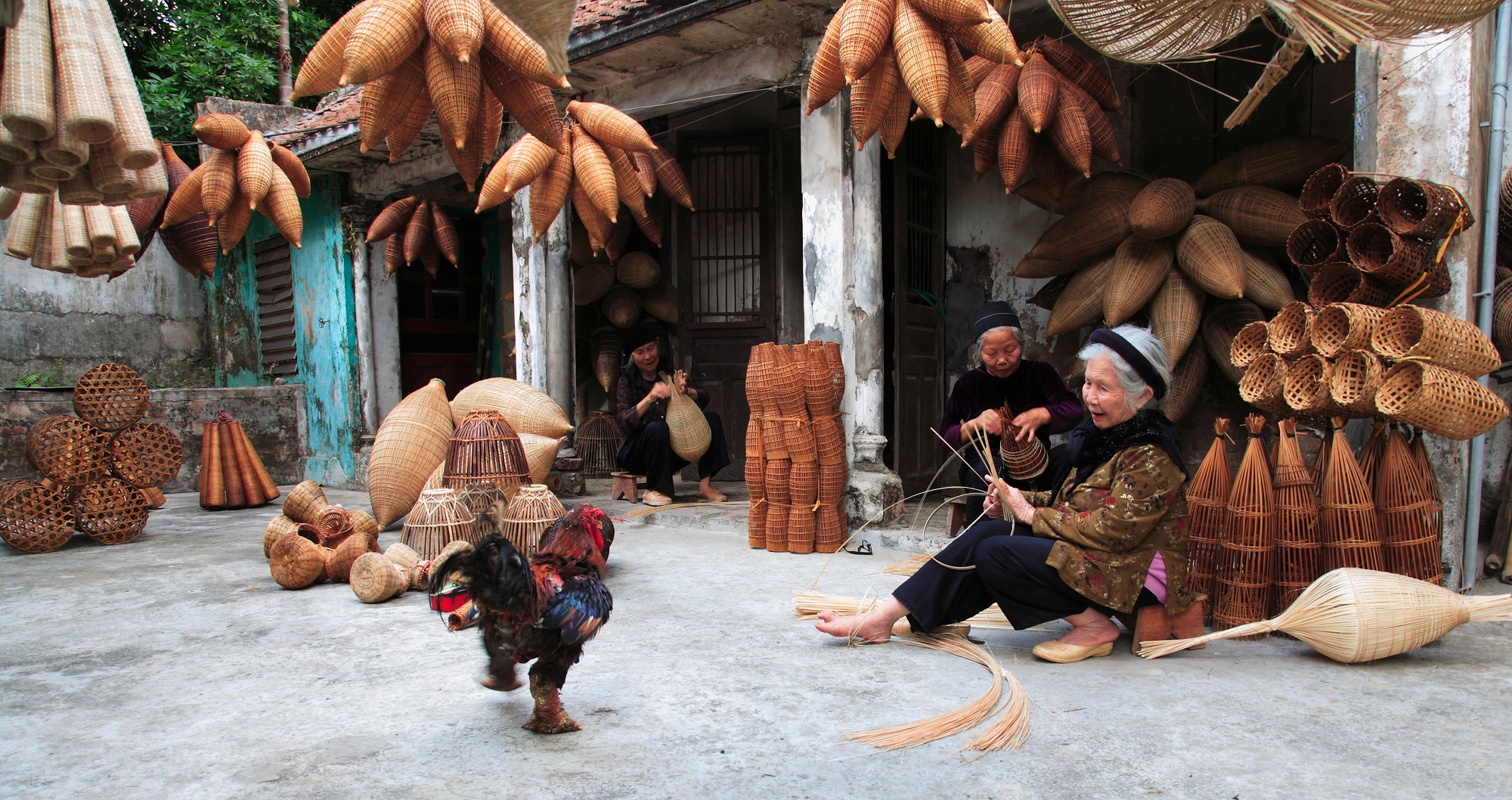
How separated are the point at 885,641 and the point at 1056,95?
112 inches

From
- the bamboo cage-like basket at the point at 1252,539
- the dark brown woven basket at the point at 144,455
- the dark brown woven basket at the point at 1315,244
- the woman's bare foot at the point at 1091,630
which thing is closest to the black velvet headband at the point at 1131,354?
the bamboo cage-like basket at the point at 1252,539

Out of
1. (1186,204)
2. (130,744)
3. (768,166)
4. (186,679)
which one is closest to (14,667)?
(186,679)

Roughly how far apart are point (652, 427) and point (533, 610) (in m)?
3.96

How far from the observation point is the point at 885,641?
3074mm

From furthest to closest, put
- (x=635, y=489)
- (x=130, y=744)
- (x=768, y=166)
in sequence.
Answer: (x=768, y=166), (x=635, y=489), (x=130, y=744)

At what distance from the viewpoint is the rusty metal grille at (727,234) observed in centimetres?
731

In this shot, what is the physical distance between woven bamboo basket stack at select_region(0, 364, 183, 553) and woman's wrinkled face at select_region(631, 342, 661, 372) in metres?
3.07

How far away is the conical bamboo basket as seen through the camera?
17.4 ft

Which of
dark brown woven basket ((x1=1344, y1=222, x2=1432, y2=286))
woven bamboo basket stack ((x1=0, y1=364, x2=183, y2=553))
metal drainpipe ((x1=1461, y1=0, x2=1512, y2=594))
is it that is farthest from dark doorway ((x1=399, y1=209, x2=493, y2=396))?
metal drainpipe ((x1=1461, y1=0, x2=1512, y2=594))

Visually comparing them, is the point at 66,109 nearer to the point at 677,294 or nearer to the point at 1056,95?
the point at 1056,95

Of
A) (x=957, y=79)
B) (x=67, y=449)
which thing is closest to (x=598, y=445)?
(x=67, y=449)

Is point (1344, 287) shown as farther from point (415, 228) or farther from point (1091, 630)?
point (415, 228)

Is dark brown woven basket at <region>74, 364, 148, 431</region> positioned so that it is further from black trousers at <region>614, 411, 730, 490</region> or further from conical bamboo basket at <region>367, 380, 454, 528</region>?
black trousers at <region>614, 411, 730, 490</region>

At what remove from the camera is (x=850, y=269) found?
5008mm
